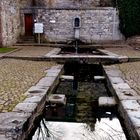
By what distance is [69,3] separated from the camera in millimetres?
27875

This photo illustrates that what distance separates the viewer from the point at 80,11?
25.4m

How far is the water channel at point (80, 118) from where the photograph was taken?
6477 mm

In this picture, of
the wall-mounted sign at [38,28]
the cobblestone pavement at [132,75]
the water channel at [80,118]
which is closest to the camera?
the water channel at [80,118]

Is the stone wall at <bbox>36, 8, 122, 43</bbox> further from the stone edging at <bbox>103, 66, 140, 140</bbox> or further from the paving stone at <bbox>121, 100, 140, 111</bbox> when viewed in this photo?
the paving stone at <bbox>121, 100, 140, 111</bbox>

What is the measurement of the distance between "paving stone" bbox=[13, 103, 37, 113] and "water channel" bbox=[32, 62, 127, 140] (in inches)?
17.4

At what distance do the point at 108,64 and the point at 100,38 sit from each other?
1044 centimetres

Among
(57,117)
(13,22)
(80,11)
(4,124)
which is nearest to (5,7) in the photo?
(13,22)

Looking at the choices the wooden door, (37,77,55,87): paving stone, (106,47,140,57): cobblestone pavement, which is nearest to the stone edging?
(37,77,55,87): paving stone

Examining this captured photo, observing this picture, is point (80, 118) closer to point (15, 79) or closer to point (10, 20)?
point (15, 79)

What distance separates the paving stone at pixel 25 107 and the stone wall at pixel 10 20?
14.1 metres

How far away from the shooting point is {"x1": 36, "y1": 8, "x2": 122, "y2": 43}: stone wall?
83.1ft

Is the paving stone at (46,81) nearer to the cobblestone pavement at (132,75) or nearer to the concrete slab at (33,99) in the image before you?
the concrete slab at (33,99)

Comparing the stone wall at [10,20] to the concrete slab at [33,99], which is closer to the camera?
the concrete slab at [33,99]

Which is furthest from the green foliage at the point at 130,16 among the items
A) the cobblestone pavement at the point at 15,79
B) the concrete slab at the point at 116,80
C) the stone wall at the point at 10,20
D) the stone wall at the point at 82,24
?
A: the concrete slab at the point at 116,80
